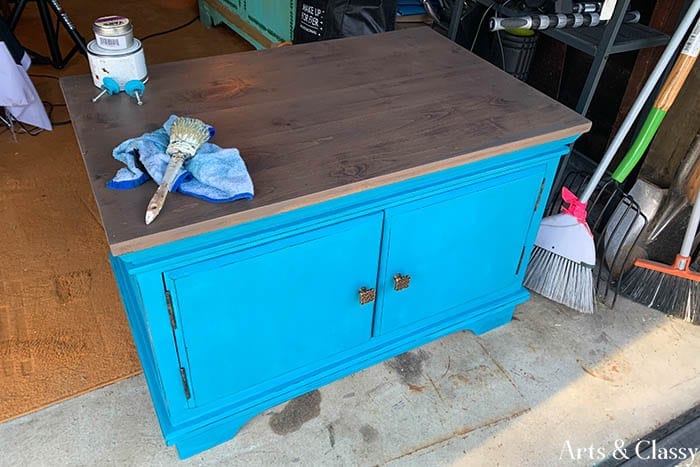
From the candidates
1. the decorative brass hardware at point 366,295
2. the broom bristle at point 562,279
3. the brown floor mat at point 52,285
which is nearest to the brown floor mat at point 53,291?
the brown floor mat at point 52,285

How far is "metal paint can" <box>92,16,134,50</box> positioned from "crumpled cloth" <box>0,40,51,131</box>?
1188 mm

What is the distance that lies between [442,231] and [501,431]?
1.76 ft

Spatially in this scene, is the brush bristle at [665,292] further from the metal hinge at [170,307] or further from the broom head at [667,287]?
the metal hinge at [170,307]

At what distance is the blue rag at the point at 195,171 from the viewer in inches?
39.9

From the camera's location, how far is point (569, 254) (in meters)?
1.73

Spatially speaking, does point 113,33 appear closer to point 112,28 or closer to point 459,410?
point 112,28

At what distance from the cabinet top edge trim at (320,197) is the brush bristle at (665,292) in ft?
2.41

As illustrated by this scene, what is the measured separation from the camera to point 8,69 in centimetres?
219

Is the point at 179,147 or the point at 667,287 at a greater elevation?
the point at 179,147

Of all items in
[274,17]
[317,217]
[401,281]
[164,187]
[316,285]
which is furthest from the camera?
[274,17]

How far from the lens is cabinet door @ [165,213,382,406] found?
111cm

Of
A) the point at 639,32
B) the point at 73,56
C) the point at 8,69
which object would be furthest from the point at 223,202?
the point at 73,56

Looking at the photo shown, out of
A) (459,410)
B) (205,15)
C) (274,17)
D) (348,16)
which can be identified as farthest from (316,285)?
(205,15)

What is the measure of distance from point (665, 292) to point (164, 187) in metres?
1.56
